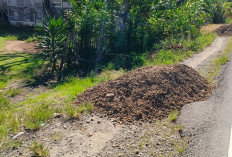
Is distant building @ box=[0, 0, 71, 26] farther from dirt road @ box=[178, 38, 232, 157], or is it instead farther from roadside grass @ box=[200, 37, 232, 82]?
dirt road @ box=[178, 38, 232, 157]

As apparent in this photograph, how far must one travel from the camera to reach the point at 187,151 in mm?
4344

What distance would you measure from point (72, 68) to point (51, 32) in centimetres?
133

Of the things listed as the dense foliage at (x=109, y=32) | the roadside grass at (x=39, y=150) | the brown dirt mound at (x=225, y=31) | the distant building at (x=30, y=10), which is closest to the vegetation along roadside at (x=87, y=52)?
the dense foliage at (x=109, y=32)

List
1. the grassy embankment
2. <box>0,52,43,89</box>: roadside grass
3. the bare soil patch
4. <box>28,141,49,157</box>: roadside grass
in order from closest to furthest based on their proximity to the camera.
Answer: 1. <box>28,141,49,157</box>: roadside grass
2. the grassy embankment
3. <box>0,52,43,89</box>: roadside grass
4. the bare soil patch

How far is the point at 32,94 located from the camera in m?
7.50

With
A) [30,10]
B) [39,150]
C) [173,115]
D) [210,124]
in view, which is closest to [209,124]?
[210,124]

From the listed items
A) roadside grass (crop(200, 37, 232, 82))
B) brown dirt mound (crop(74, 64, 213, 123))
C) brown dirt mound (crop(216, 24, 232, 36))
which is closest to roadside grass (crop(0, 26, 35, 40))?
roadside grass (crop(200, 37, 232, 82))

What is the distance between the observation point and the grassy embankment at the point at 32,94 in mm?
5254

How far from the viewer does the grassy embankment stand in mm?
5254

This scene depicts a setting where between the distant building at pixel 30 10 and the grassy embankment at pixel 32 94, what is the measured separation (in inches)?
226

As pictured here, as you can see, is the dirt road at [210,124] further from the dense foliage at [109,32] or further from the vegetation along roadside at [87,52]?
the dense foliage at [109,32]

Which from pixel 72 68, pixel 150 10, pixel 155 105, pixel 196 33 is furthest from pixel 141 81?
pixel 196 33

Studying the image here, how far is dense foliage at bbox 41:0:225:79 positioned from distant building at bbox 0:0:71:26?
19.7ft

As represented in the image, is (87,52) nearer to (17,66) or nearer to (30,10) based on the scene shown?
(17,66)
